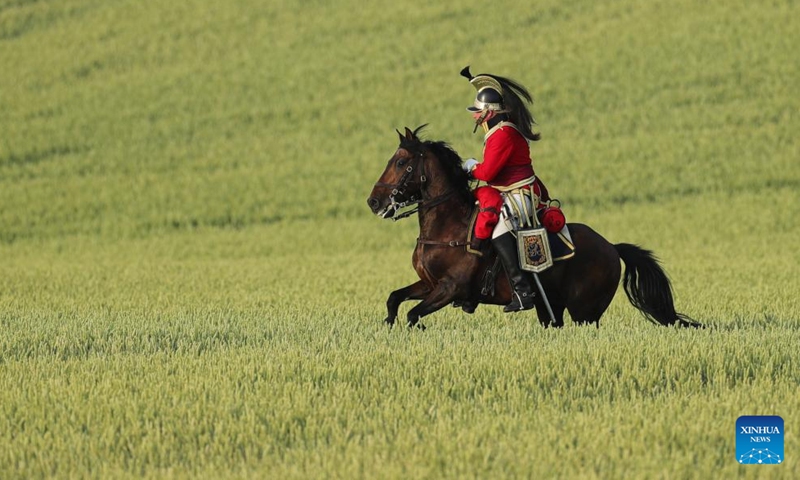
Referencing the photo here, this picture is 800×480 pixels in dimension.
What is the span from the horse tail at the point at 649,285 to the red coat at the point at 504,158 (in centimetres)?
129

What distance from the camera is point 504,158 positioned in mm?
9109

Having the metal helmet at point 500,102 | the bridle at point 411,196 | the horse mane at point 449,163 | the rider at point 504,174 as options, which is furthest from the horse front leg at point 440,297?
the metal helmet at point 500,102

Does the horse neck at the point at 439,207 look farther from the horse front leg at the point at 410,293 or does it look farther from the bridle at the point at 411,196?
the horse front leg at the point at 410,293

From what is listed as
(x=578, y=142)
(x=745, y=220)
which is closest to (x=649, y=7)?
(x=578, y=142)

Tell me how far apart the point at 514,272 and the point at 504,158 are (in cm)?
95

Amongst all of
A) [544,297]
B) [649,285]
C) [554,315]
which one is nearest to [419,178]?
[544,297]

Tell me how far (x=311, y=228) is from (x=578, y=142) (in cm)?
740

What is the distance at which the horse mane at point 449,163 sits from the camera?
31.0ft

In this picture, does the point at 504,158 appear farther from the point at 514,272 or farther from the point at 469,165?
the point at 514,272

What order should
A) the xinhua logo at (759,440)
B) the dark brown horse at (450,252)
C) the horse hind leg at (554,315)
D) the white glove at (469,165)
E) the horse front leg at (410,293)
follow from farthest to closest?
the horse hind leg at (554,315)
the horse front leg at (410,293)
the white glove at (469,165)
the dark brown horse at (450,252)
the xinhua logo at (759,440)

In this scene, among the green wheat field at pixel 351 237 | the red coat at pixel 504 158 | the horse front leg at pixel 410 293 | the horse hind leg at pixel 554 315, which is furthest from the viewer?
the horse hind leg at pixel 554 315

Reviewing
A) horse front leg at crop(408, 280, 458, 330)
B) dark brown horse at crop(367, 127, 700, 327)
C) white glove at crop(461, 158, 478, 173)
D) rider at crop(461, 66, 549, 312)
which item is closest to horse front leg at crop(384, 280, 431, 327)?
dark brown horse at crop(367, 127, 700, 327)

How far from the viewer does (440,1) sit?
1531 inches

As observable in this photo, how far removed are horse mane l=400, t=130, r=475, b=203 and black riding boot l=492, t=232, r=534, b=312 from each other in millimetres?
559
